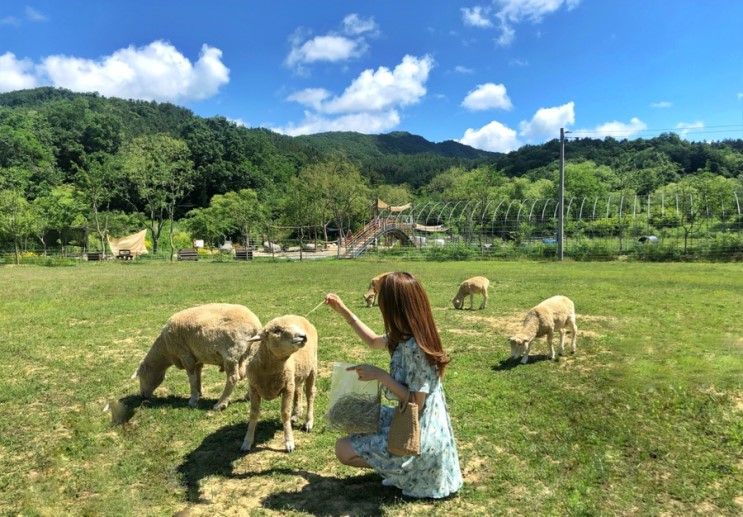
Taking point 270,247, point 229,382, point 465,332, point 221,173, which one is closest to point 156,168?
point 270,247

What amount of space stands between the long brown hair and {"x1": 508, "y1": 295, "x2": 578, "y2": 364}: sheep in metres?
5.58

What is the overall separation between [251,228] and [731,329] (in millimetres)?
62345

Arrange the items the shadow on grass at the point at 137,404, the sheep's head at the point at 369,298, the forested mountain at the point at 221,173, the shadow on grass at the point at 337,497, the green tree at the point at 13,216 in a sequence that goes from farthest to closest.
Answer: the forested mountain at the point at 221,173 < the green tree at the point at 13,216 < the sheep's head at the point at 369,298 < the shadow on grass at the point at 137,404 < the shadow on grass at the point at 337,497

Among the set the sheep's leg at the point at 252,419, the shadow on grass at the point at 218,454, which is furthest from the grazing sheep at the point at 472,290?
the sheep's leg at the point at 252,419

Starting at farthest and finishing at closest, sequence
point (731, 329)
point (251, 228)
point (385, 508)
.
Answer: point (251, 228), point (731, 329), point (385, 508)

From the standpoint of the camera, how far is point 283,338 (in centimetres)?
505

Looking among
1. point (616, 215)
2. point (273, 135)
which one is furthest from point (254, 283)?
point (273, 135)

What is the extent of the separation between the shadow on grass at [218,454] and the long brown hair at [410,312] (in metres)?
2.55

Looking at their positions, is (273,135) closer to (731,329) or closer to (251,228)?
(251,228)

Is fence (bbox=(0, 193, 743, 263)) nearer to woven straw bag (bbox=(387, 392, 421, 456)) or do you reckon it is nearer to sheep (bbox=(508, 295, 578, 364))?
sheep (bbox=(508, 295, 578, 364))

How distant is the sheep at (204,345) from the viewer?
7.07m

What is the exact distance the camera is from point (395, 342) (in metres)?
4.41

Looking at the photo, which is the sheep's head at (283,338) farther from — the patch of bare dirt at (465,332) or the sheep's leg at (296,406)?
the patch of bare dirt at (465,332)

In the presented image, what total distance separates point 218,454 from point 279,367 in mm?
1302
